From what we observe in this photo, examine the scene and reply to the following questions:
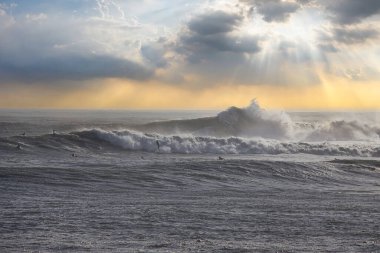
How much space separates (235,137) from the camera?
114 feet

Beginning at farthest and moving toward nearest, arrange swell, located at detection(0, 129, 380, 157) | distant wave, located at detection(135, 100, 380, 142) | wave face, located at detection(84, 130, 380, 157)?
distant wave, located at detection(135, 100, 380, 142)
wave face, located at detection(84, 130, 380, 157)
swell, located at detection(0, 129, 380, 157)

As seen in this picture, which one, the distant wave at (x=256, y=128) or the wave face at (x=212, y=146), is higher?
the distant wave at (x=256, y=128)

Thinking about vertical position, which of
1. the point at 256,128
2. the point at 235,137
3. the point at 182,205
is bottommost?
the point at 182,205

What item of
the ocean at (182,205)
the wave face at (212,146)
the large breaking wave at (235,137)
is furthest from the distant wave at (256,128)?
the ocean at (182,205)

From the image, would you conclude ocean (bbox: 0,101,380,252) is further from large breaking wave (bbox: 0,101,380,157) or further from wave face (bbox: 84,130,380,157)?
wave face (bbox: 84,130,380,157)

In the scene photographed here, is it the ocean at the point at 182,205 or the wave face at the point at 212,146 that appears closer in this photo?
the ocean at the point at 182,205

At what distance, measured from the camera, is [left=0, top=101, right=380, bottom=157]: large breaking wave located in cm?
3122

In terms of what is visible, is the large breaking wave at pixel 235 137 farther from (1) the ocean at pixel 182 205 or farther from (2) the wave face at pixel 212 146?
(1) the ocean at pixel 182 205

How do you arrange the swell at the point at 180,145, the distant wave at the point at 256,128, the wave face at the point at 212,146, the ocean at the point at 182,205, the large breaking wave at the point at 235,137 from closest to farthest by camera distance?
1. the ocean at the point at 182,205
2. the swell at the point at 180,145
3. the large breaking wave at the point at 235,137
4. the wave face at the point at 212,146
5. the distant wave at the point at 256,128

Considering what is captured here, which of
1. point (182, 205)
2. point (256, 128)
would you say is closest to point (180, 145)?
point (256, 128)

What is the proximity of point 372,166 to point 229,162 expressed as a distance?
27.7ft

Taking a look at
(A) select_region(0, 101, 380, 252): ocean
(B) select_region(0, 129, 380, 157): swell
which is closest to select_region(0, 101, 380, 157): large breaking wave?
(B) select_region(0, 129, 380, 157): swell

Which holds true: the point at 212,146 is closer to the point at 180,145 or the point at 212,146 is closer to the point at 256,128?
the point at 180,145

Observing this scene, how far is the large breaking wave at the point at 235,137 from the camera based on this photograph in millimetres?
31219
